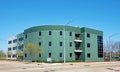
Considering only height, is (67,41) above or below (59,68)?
above

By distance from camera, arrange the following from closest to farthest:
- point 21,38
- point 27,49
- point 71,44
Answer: point 27,49 < point 71,44 < point 21,38

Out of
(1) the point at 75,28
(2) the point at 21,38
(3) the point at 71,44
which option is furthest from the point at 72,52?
(2) the point at 21,38

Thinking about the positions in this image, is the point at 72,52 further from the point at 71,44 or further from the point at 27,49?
the point at 27,49

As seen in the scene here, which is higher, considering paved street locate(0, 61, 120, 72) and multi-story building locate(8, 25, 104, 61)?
multi-story building locate(8, 25, 104, 61)

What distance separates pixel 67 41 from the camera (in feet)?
220

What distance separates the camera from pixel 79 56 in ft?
233

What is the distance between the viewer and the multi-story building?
65.8m

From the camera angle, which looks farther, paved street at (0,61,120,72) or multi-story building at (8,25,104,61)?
multi-story building at (8,25,104,61)

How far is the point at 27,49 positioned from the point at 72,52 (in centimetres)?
1431

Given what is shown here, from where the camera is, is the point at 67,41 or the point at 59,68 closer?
the point at 59,68

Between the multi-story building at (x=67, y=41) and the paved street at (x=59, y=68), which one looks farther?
the multi-story building at (x=67, y=41)

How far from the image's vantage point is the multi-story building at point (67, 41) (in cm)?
6575

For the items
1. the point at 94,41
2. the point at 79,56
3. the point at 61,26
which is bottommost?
the point at 79,56

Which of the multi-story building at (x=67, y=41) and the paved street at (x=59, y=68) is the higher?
the multi-story building at (x=67, y=41)
